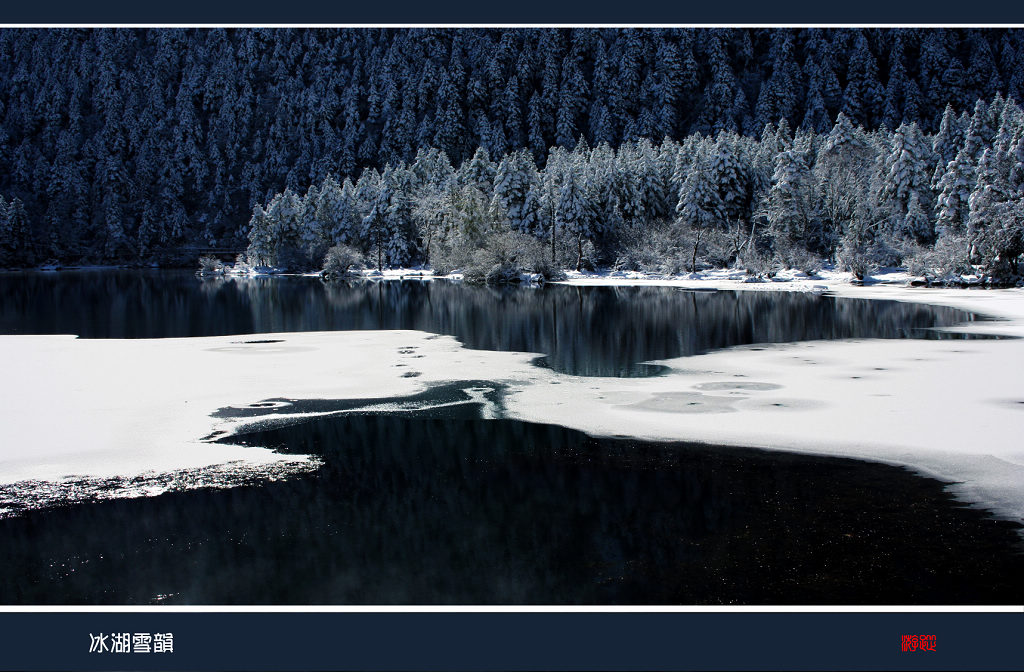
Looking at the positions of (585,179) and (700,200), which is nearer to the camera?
(700,200)

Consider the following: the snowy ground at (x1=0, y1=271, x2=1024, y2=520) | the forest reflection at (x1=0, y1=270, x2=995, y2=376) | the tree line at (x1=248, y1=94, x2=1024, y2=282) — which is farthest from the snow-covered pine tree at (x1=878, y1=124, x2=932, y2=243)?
the snowy ground at (x1=0, y1=271, x2=1024, y2=520)

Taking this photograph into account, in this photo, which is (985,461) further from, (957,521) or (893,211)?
(893,211)

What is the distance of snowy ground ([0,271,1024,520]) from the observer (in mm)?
13336

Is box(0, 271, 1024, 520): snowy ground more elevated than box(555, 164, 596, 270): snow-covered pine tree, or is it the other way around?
box(555, 164, 596, 270): snow-covered pine tree

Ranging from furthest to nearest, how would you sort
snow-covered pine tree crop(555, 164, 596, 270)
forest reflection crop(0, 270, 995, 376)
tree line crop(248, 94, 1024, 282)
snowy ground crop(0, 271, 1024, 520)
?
snow-covered pine tree crop(555, 164, 596, 270), tree line crop(248, 94, 1024, 282), forest reflection crop(0, 270, 995, 376), snowy ground crop(0, 271, 1024, 520)

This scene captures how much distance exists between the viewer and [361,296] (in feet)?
193

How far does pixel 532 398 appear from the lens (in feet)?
60.9

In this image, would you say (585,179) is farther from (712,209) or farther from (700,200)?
(712,209)

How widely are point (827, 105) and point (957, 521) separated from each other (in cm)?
19533

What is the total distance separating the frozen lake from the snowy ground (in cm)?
9

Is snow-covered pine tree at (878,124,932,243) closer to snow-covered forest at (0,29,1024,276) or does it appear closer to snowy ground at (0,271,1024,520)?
snow-covered forest at (0,29,1024,276)

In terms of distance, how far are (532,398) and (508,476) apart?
5.76 meters

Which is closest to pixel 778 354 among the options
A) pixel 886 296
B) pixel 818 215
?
pixel 886 296

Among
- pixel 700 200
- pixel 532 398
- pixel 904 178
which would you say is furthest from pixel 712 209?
pixel 532 398
